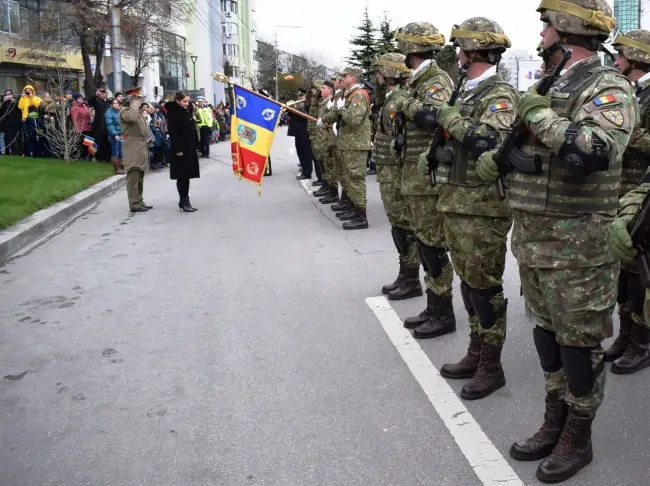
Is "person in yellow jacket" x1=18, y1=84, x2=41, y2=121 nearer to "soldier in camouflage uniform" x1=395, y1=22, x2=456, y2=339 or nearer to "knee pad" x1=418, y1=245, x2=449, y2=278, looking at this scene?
"soldier in camouflage uniform" x1=395, y1=22, x2=456, y2=339

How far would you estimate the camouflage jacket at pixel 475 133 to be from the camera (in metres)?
3.76

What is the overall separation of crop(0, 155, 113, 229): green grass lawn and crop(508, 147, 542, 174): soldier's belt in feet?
25.1

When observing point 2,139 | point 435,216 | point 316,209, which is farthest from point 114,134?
point 435,216

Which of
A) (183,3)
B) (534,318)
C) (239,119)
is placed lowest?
(534,318)

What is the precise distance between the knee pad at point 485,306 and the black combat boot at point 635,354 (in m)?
0.89

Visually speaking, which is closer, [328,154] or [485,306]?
[485,306]

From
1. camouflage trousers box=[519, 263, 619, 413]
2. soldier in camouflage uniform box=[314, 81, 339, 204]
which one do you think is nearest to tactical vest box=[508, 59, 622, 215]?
camouflage trousers box=[519, 263, 619, 413]

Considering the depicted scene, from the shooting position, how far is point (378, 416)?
3795 millimetres

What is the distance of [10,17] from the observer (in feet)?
100

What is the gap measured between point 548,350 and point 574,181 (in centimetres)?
79

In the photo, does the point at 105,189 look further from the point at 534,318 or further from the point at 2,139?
the point at 534,318

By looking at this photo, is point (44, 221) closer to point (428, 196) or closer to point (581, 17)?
point (428, 196)

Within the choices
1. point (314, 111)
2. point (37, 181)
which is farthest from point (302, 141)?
point (37, 181)

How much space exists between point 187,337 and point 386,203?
217 cm
